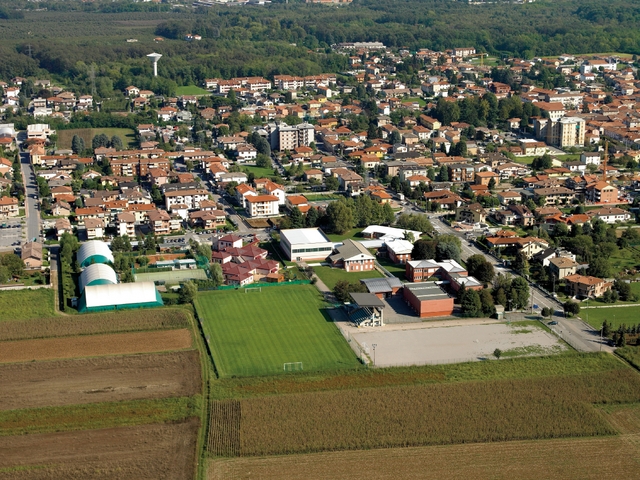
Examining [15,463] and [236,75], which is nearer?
[15,463]

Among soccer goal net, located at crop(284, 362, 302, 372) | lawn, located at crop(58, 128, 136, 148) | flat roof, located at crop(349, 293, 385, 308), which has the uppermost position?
lawn, located at crop(58, 128, 136, 148)

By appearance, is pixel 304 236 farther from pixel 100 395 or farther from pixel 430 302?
pixel 100 395

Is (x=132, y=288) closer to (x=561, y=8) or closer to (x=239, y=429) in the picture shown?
(x=239, y=429)

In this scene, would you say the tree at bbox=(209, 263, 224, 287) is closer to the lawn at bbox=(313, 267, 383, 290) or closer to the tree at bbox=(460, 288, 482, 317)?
the lawn at bbox=(313, 267, 383, 290)

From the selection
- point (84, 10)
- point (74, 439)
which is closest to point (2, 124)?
point (74, 439)

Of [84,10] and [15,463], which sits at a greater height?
[84,10]

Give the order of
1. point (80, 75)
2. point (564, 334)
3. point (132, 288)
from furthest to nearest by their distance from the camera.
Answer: point (80, 75), point (132, 288), point (564, 334)

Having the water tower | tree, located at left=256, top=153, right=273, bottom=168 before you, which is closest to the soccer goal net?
tree, located at left=256, top=153, right=273, bottom=168

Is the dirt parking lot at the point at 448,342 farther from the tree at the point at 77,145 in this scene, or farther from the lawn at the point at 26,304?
the tree at the point at 77,145
